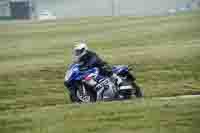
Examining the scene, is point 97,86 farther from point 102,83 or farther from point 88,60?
point 88,60

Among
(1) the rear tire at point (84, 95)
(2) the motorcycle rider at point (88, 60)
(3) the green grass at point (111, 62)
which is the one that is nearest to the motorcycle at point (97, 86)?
(1) the rear tire at point (84, 95)

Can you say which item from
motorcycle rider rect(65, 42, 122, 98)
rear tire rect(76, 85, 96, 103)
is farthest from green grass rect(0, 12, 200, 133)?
motorcycle rider rect(65, 42, 122, 98)

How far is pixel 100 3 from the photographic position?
321 feet

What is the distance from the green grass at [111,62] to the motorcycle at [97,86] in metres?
0.64

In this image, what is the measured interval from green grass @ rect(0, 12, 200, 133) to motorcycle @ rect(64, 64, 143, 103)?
0.64 m

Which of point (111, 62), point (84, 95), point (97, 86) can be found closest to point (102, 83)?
point (97, 86)

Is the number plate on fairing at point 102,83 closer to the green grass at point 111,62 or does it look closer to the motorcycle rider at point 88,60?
the motorcycle rider at point 88,60

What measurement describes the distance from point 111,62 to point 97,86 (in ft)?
33.9

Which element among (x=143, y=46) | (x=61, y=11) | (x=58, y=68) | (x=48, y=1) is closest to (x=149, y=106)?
(x=58, y=68)

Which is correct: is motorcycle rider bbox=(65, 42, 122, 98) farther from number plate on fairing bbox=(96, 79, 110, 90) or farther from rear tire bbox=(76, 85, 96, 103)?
rear tire bbox=(76, 85, 96, 103)

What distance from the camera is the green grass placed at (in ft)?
36.8

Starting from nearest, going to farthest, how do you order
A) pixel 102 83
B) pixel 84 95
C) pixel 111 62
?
pixel 102 83 < pixel 84 95 < pixel 111 62

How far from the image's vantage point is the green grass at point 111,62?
11211 millimetres

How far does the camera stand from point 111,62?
25703 millimetres
